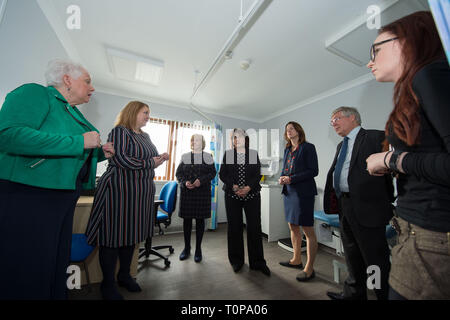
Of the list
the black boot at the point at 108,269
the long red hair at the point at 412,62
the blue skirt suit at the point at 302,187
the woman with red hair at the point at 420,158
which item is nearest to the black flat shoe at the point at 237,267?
the blue skirt suit at the point at 302,187

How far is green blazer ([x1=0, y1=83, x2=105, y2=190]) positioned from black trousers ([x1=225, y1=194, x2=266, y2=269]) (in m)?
1.47

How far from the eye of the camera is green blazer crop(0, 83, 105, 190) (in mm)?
696

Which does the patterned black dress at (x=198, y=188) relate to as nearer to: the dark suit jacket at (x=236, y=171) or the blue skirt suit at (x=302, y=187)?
the dark suit jacket at (x=236, y=171)

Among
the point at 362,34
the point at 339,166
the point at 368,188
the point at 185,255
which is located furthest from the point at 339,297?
the point at 362,34

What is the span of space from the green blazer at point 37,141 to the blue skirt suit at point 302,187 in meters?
1.84

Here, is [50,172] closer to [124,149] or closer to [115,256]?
[124,149]

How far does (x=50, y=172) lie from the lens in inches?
30.6

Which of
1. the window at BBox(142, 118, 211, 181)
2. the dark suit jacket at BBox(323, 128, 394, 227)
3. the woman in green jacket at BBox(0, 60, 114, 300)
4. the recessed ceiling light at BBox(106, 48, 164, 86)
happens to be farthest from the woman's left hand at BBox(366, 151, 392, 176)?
the window at BBox(142, 118, 211, 181)

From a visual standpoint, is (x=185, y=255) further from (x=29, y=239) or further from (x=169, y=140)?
(x=169, y=140)

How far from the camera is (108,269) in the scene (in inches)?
51.7

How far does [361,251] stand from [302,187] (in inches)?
31.9

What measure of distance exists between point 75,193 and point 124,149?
19.5 inches

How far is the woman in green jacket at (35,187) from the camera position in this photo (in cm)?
71

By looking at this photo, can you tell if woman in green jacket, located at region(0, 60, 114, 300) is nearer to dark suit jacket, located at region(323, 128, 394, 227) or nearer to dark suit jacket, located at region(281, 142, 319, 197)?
dark suit jacket, located at region(323, 128, 394, 227)
